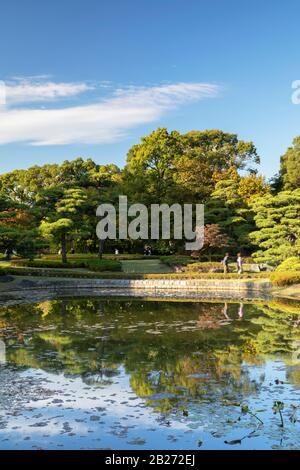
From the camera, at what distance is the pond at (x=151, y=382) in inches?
295

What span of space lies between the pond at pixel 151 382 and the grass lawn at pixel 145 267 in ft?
56.5

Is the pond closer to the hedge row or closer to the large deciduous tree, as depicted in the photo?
the hedge row

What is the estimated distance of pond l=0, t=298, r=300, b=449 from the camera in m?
7.48

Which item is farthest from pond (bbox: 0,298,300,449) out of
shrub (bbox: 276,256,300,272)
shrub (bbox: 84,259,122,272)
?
shrub (bbox: 84,259,122,272)

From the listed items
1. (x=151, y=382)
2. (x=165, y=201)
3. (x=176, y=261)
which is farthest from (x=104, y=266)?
(x=151, y=382)

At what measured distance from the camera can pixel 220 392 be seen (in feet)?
31.1

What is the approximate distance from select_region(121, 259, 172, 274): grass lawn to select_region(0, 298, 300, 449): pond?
17.2m

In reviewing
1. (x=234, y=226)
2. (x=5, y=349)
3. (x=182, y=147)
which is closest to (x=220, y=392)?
(x=5, y=349)

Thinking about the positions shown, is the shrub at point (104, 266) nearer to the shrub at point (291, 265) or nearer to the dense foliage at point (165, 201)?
the dense foliage at point (165, 201)

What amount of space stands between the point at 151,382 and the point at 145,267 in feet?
89.2

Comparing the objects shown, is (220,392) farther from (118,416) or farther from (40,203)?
(40,203)

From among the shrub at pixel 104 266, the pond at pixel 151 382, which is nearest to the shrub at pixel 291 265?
the pond at pixel 151 382

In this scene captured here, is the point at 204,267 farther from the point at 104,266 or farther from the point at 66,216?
the point at 66,216

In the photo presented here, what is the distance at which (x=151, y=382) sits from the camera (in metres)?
10.3
